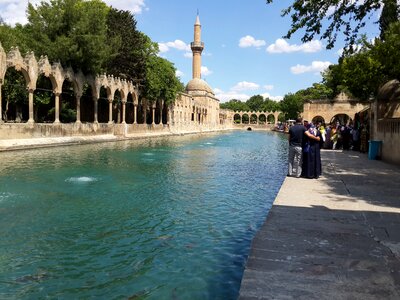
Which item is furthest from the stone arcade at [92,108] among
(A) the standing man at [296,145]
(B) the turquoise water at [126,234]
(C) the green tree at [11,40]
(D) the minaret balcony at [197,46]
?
(A) the standing man at [296,145]

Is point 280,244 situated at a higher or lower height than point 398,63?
lower

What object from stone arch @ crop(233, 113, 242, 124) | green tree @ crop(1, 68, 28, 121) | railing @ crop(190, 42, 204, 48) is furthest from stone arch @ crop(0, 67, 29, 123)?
stone arch @ crop(233, 113, 242, 124)

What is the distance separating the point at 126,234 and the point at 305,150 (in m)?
5.78

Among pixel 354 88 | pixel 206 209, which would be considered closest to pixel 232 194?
pixel 206 209

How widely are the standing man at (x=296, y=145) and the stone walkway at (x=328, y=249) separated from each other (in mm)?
2622

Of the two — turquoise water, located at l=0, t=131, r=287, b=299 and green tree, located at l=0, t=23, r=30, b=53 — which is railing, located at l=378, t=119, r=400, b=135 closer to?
turquoise water, located at l=0, t=131, r=287, b=299

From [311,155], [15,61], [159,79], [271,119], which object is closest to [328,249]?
[311,155]

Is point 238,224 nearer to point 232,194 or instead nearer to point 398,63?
point 232,194

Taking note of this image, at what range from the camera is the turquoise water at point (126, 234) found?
14.5 ft

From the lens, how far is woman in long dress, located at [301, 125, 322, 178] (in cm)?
1023

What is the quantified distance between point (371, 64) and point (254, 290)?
20.8 metres

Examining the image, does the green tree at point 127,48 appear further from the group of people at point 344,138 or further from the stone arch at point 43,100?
the group of people at point 344,138

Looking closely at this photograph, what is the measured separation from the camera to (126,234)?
6305 millimetres

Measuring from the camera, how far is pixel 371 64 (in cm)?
2127
